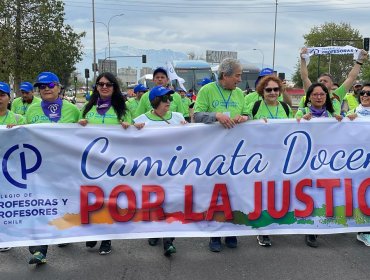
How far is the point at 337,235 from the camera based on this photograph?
4.96 m

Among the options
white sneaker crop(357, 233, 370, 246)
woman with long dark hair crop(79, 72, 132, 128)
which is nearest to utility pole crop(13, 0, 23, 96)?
woman with long dark hair crop(79, 72, 132, 128)

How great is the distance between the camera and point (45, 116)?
14.7ft

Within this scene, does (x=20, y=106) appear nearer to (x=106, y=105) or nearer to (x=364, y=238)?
(x=106, y=105)

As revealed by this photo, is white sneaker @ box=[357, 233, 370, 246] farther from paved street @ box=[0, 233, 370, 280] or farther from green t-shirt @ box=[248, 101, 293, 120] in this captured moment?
green t-shirt @ box=[248, 101, 293, 120]

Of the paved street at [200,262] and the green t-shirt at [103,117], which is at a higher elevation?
the green t-shirt at [103,117]

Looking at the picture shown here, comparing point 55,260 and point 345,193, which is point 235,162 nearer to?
point 345,193

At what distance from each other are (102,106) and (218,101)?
123 cm

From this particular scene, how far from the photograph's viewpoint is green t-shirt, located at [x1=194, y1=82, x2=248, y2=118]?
4629mm

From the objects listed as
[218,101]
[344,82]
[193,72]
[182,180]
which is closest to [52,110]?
[182,180]

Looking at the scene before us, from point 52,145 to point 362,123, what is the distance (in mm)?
3219

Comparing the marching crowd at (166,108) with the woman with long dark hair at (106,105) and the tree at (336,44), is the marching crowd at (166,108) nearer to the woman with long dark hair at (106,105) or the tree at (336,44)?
the woman with long dark hair at (106,105)

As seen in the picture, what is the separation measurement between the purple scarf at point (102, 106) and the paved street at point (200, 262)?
1453 mm

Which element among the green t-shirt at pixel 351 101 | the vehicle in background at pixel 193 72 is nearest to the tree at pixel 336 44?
the vehicle in background at pixel 193 72

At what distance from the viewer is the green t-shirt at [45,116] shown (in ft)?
14.7
